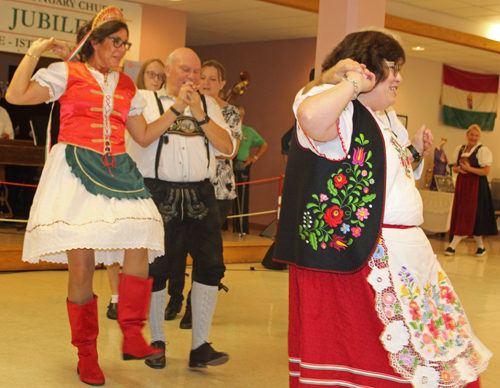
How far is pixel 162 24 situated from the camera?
8.08 metres

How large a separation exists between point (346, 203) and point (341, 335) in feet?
1.26

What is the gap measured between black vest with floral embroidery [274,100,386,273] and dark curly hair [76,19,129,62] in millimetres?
1208

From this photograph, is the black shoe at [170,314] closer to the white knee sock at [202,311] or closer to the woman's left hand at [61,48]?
the white knee sock at [202,311]

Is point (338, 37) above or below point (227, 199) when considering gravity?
above

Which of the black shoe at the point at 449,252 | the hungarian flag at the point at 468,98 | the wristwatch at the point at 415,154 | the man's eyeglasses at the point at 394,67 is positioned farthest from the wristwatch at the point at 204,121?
the hungarian flag at the point at 468,98

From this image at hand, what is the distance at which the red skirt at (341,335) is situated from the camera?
1.60 m

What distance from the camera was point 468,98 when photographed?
447 inches

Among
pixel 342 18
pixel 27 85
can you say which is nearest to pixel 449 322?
pixel 27 85

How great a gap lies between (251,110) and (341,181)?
8746 millimetres

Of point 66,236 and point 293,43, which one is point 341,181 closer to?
point 66,236

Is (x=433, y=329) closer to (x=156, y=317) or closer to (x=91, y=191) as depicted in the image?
(x=91, y=191)

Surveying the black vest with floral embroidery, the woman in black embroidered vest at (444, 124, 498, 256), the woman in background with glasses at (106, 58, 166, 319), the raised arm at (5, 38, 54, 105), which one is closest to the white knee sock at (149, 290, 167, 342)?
the woman in background with glasses at (106, 58, 166, 319)

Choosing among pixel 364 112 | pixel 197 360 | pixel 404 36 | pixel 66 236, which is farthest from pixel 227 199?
pixel 404 36

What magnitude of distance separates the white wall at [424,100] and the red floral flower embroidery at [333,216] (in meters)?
9.10
